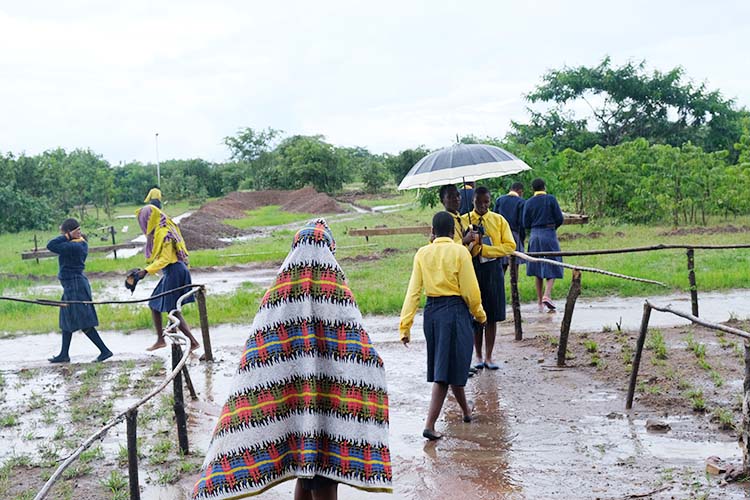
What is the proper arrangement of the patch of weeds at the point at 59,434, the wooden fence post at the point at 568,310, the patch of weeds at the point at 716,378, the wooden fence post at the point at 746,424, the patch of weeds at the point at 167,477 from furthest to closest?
the wooden fence post at the point at 568,310
the patch of weeds at the point at 716,378
the patch of weeds at the point at 59,434
the patch of weeds at the point at 167,477
the wooden fence post at the point at 746,424

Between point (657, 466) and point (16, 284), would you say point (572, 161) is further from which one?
point (657, 466)

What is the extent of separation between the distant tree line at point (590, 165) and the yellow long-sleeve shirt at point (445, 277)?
1336 centimetres

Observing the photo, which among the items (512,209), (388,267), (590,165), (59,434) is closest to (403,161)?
(590,165)

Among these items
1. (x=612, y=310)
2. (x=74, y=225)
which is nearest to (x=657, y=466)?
(x=612, y=310)

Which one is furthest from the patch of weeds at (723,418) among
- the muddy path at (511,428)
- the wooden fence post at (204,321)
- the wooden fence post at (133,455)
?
the wooden fence post at (204,321)

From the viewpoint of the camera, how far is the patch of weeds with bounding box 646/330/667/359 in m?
7.88

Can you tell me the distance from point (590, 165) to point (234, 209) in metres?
28.0

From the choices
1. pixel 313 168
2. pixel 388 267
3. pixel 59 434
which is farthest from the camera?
pixel 313 168

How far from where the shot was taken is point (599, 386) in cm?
729

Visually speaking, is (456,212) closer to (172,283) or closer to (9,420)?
(172,283)

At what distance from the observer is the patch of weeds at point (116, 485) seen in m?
5.32

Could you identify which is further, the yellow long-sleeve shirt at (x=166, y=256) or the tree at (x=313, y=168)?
the tree at (x=313, y=168)

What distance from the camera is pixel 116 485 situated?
546 centimetres

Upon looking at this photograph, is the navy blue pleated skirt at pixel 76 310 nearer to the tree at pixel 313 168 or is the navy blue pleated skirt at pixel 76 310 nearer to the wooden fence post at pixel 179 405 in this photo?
the wooden fence post at pixel 179 405
